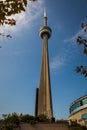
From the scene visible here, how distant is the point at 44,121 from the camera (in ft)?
200

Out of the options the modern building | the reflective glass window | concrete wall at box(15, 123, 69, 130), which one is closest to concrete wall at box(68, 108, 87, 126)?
the modern building

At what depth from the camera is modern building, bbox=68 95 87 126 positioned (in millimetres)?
74294

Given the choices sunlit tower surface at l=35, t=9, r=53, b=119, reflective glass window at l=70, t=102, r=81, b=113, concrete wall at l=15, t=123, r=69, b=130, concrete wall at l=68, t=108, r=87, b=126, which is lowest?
concrete wall at l=15, t=123, r=69, b=130

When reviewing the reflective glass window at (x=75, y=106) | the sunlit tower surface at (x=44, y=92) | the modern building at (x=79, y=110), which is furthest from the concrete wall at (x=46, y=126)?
the sunlit tower surface at (x=44, y=92)

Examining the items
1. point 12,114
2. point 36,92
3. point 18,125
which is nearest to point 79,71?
point 18,125

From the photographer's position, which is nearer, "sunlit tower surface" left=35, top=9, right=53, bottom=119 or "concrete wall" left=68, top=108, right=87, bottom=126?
"concrete wall" left=68, top=108, right=87, bottom=126

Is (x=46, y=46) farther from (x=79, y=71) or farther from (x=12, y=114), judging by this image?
(x=79, y=71)

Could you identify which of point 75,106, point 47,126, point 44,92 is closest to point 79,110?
point 75,106

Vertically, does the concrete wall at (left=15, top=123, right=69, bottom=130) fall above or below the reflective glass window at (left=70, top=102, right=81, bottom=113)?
below

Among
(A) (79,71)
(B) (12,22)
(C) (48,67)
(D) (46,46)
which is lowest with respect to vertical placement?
(A) (79,71)

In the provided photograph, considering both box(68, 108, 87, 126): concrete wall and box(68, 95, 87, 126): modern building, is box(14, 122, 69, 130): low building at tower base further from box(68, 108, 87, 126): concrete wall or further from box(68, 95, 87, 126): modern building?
box(68, 108, 87, 126): concrete wall

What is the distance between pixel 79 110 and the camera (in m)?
78.1

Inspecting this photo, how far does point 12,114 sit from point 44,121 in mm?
8212

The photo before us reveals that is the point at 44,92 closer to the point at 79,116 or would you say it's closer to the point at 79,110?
the point at 79,110
